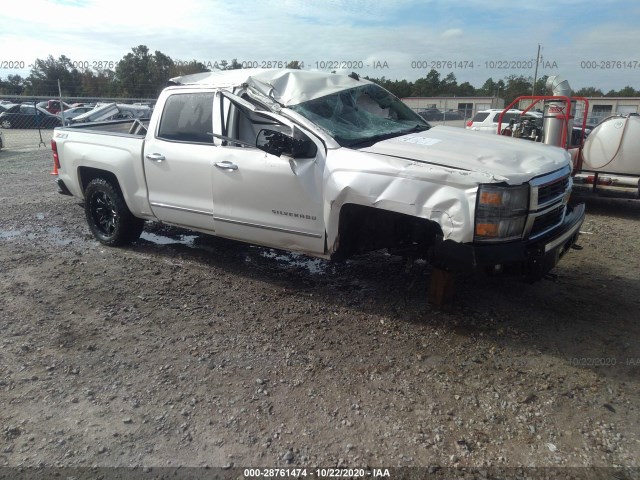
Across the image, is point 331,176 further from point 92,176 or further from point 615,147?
point 615,147

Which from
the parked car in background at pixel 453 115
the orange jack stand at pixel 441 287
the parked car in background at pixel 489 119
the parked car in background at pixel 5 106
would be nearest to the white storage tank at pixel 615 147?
the orange jack stand at pixel 441 287

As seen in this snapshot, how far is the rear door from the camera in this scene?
457 centimetres

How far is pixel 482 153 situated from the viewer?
3.54 m

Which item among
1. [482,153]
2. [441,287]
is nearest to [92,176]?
[441,287]

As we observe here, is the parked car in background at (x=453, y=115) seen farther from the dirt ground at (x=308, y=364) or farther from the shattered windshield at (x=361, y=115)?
the dirt ground at (x=308, y=364)

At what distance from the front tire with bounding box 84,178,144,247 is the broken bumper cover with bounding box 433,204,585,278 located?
12.1 feet

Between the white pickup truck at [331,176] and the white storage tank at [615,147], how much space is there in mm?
4256

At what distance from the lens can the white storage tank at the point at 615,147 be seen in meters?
7.54

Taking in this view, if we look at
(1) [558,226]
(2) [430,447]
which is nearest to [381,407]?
(2) [430,447]

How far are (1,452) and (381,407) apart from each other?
2.06 m

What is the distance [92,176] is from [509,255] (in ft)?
15.8

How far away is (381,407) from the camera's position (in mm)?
2910

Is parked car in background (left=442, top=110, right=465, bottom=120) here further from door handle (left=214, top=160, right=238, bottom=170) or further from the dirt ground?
door handle (left=214, top=160, right=238, bottom=170)

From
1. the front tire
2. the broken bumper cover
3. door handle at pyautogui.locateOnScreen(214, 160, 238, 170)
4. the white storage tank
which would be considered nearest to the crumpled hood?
the broken bumper cover
